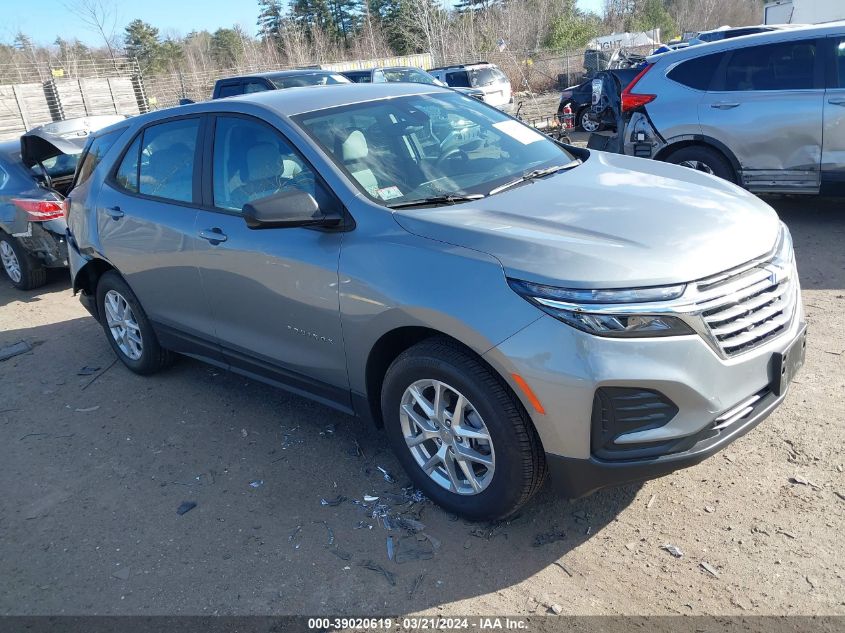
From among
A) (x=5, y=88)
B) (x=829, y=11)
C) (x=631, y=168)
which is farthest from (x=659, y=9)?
(x=631, y=168)

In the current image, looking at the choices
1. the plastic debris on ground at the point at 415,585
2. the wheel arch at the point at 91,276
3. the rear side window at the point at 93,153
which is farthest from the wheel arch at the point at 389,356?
Result: the rear side window at the point at 93,153

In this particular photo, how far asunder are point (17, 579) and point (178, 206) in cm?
218

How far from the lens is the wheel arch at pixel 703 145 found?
22.7ft

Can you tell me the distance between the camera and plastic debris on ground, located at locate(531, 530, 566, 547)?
3.04 metres

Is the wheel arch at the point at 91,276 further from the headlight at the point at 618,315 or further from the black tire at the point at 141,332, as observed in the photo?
the headlight at the point at 618,315

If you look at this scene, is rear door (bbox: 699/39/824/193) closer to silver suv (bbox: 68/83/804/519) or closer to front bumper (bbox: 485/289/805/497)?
silver suv (bbox: 68/83/804/519)

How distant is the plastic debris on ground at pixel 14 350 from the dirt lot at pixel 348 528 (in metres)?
1.63

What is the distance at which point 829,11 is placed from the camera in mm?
30906

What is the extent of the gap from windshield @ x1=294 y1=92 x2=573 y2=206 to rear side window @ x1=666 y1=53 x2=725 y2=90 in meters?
3.70

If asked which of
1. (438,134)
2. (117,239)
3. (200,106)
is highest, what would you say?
(200,106)

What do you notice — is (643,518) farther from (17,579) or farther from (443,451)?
(17,579)

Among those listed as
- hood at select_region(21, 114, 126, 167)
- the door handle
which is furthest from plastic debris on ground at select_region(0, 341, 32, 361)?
the door handle

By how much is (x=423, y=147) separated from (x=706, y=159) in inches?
176

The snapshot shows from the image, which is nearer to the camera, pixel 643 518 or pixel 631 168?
pixel 643 518
